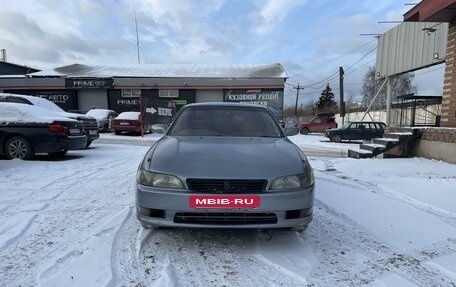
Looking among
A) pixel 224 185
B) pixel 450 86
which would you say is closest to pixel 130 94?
pixel 450 86

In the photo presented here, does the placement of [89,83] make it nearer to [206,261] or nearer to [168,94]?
[168,94]

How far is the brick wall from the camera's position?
10070 mm

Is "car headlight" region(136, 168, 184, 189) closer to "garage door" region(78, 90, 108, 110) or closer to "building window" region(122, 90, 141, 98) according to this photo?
"building window" region(122, 90, 141, 98)

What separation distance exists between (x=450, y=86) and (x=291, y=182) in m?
8.99

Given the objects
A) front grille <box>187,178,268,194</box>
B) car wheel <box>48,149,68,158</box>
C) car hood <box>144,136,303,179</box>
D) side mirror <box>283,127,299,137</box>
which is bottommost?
car wheel <box>48,149,68,158</box>

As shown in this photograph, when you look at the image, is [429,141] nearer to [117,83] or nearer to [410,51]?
[410,51]

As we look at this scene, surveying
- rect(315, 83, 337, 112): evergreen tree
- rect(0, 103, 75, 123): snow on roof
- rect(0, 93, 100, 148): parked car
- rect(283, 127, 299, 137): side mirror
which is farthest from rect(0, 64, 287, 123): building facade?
rect(315, 83, 337, 112): evergreen tree

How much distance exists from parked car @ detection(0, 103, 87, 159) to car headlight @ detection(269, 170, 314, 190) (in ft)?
24.5

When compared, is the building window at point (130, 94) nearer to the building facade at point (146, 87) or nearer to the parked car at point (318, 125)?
the building facade at point (146, 87)

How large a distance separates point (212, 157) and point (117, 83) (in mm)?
30900

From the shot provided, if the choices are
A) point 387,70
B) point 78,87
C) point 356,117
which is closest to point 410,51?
point 387,70

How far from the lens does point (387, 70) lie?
78.8 feet

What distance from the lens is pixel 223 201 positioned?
3229mm

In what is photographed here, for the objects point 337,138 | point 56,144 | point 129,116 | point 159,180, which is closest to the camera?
point 159,180
